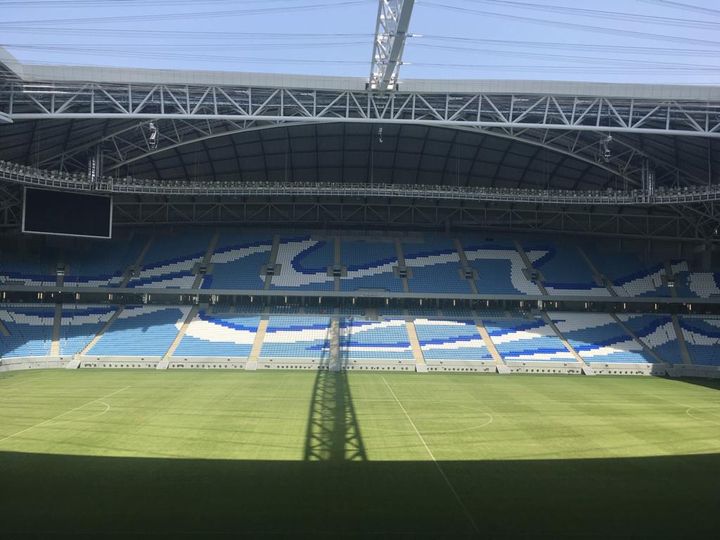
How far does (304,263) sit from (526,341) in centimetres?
1764

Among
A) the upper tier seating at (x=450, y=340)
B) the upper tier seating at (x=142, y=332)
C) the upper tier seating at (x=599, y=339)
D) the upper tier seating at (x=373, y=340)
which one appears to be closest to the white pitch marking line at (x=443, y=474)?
the upper tier seating at (x=373, y=340)

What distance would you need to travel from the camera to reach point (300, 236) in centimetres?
4441

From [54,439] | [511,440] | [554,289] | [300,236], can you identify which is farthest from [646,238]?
[54,439]

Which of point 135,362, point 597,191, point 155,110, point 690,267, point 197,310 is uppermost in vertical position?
point 155,110

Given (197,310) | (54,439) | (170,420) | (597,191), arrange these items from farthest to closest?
1. (197,310)
2. (597,191)
3. (170,420)
4. (54,439)

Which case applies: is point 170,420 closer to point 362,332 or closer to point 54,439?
point 54,439

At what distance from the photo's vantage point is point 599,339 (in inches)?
1403

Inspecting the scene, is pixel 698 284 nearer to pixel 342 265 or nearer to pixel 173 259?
pixel 342 265

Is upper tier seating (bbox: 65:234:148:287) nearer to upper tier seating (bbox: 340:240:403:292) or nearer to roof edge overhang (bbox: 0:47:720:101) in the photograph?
upper tier seating (bbox: 340:240:403:292)

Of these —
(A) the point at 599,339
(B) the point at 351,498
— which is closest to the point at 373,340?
(A) the point at 599,339

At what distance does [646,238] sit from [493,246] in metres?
12.1

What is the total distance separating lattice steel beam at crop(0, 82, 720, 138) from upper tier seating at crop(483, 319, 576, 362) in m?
14.6

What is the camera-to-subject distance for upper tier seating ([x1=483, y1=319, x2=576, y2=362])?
3338 centimetres

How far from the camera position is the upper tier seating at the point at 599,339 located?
110 ft
